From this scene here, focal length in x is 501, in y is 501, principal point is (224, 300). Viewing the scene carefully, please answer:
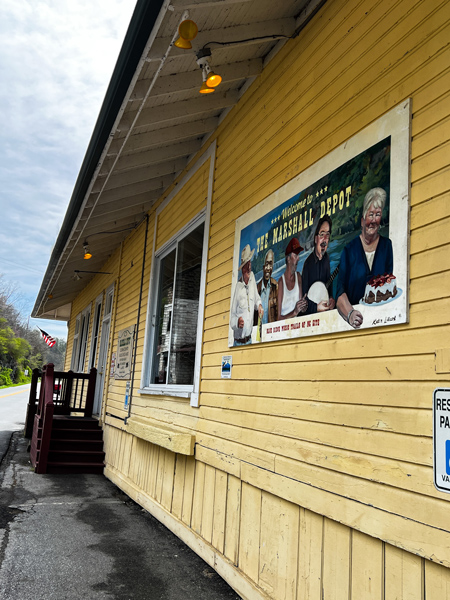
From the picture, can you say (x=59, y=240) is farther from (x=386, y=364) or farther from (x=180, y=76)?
(x=386, y=364)

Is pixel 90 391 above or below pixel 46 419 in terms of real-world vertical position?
above

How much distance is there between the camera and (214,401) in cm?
434

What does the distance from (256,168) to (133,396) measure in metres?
4.18

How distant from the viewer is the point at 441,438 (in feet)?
6.63

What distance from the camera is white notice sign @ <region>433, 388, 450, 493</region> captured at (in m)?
1.99

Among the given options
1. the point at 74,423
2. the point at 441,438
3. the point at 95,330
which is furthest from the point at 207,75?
the point at 95,330

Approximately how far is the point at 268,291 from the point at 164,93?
1.93 meters

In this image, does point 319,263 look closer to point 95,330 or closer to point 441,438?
point 441,438

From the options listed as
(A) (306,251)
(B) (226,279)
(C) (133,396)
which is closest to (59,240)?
(C) (133,396)

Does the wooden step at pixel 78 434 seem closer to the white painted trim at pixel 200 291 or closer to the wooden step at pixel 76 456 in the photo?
the wooden step at pixel 76 456

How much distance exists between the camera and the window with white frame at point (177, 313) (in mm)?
5312

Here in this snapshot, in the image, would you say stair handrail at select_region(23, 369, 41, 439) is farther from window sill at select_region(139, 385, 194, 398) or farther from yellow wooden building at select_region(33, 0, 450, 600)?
window sill at select_region(139, 385, 194, 398)
